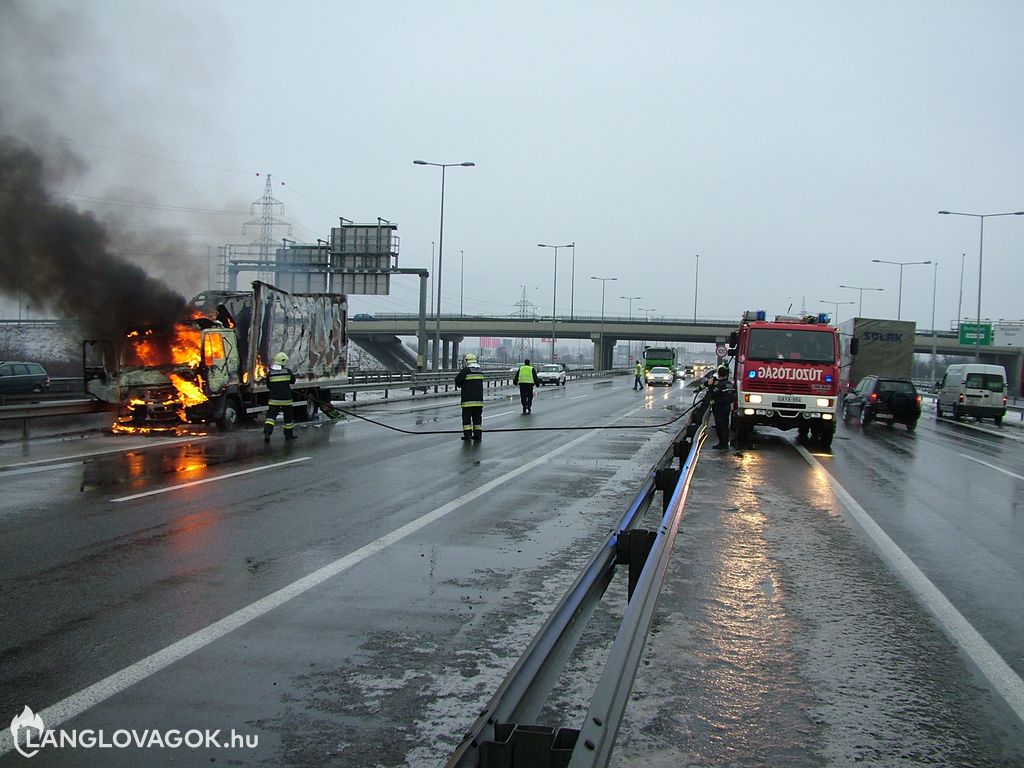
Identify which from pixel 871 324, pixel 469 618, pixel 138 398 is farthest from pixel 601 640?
pixel 871 324

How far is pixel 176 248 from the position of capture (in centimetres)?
1909

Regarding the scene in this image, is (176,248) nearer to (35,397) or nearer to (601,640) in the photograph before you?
(35,397)

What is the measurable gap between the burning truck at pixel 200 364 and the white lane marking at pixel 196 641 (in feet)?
35.4

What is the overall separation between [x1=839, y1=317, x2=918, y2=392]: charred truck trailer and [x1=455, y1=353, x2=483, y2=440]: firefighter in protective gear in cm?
1798

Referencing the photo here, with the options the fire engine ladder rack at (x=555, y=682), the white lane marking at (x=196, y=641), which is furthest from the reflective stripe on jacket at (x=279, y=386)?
the fire engine ladder rack at (x=555, y=682)

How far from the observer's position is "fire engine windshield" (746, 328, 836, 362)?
1761 centimetres

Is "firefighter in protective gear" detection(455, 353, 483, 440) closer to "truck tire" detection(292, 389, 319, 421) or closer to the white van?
"truck tire" detection(292, 389, 319, 421)

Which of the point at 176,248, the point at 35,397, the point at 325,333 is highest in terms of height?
the point at 176,248

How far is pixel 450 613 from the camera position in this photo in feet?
18.5

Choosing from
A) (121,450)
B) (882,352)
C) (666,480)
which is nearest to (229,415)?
(121,450)

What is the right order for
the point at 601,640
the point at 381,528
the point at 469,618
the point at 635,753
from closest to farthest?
the point at 635,753 → the point at 601,640 → the point at 469,618 → the point at 381,528

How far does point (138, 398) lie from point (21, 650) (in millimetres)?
13868

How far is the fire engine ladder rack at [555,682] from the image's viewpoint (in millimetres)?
2752

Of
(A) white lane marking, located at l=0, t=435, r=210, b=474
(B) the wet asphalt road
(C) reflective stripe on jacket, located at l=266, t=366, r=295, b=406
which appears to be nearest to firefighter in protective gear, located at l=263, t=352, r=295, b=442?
(C) reflective stripe on jacket, located at l=266, t=366, r=295, b=406
